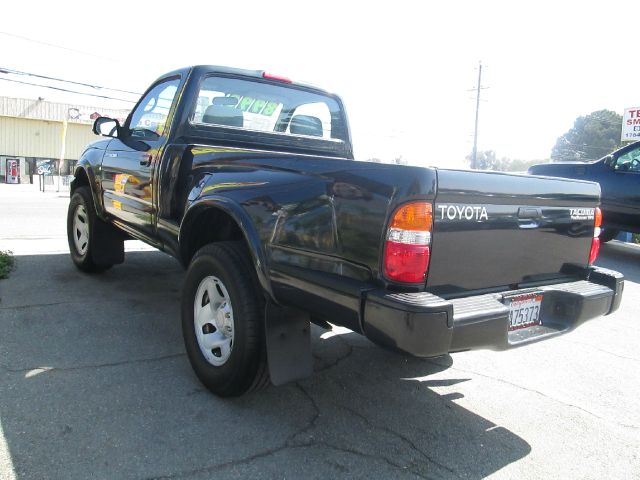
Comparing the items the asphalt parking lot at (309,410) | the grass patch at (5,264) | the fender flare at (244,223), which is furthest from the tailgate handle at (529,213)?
the grass patch at (5,264)

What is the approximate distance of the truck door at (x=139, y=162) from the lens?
13.3ft

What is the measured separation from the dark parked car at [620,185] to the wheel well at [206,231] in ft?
24.5

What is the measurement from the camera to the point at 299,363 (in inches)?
110

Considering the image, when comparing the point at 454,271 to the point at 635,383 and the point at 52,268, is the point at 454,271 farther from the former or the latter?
the point at 52,268

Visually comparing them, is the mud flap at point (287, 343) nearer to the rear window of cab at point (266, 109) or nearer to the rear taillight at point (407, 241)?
the rear taillight at point (407, 241)

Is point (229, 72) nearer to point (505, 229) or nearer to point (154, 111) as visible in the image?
point (154, 111)

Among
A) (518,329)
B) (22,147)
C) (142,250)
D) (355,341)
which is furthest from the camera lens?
(22,147)

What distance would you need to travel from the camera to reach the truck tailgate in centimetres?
239

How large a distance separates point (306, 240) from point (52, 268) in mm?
4479

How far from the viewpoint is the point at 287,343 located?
2783 millimetres

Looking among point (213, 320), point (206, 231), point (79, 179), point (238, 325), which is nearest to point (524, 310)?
point (238, 325)

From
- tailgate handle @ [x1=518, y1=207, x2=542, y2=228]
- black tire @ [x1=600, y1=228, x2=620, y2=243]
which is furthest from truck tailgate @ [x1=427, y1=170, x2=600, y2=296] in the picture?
black tire @ [x1=600, y1=228, x2=620, y2=243]

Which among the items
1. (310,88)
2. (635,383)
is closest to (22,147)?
(310,88)

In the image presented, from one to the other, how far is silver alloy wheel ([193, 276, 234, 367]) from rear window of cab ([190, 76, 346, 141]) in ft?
4.73
